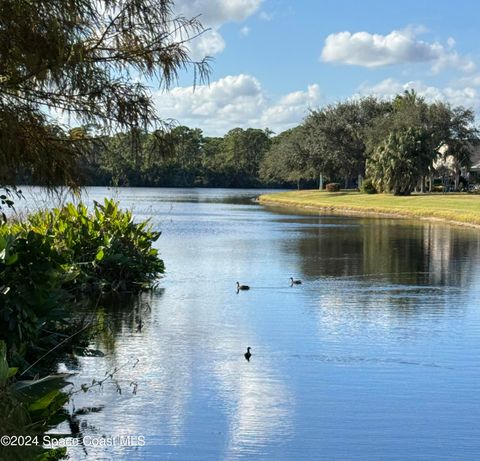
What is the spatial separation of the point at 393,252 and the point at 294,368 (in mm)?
17073

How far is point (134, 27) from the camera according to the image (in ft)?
24.7

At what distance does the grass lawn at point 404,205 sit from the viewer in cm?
4638

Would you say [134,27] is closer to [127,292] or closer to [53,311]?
[53,311]

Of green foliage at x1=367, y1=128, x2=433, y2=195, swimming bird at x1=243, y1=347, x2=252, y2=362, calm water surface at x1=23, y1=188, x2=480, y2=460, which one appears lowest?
calm water surface at x1=23, y1=188, x2=480, y2=460

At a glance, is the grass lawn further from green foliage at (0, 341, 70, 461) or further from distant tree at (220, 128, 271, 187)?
distant tree at (220, 128, 271, 187)

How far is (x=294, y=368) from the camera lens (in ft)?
34.8

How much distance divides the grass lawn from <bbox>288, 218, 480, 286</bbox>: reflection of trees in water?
5223 millimetres

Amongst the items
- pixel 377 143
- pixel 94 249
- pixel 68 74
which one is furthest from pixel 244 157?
pixel 68 74

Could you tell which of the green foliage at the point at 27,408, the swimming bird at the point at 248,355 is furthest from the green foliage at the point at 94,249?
the green foliage at the point at 27,408

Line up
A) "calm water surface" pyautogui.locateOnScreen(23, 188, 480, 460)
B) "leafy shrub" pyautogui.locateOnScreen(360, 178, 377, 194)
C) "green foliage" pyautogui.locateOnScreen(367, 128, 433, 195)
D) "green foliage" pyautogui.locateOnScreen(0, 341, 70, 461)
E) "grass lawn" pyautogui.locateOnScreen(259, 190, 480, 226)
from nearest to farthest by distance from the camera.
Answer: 1. "green foliage" pyautogui.locateOnScreen(0, 341, 70, 461)
2. "calm water surface" pyautogui.locateOnScreen(23, 188, 480, 460)
3. "grass lawn" pyautogui.locateOnScreen(259, 190, 480, 226)
4. "green foliage" pyautogui.locateOnScreen(367, 128, 433, 195)
5. "leafy shrub" pyautogui.locateOnScreen(360, 178, 377, 194)

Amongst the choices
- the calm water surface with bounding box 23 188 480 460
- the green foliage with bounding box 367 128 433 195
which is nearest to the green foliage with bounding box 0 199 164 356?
the calm water surface with bounding box 23 188 480 460

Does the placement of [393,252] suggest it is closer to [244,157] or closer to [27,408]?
[27,408]

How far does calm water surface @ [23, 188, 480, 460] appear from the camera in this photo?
796cm

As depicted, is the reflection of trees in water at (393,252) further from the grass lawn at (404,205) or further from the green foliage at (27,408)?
the green foliage at (27,408)
